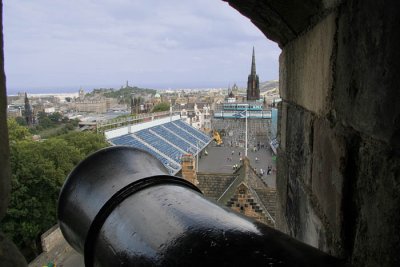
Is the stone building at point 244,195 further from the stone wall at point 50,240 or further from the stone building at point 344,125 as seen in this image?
the stone building at point 344,125

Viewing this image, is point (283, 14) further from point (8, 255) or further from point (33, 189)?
point (33, 189)

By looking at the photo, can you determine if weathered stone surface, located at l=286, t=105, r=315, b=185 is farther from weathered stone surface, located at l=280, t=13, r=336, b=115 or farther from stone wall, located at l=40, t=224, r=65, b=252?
stone wall, located at l=40, t=224, r=65, b=252

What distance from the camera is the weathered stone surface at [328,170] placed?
1.30 m

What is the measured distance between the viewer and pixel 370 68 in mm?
1014

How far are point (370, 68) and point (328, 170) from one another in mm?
520

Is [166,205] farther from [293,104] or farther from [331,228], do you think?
[293,104]

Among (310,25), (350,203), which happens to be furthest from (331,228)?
(310,25)

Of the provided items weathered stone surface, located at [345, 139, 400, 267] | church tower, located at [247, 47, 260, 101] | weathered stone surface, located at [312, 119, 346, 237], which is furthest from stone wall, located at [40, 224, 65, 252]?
church tower, located at [247, 47, 260, 101]

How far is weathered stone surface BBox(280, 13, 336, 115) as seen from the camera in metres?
1.45

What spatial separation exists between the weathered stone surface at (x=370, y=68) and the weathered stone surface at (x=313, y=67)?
5.2 inches

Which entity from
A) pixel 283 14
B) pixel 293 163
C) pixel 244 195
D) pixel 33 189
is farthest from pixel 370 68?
pixel 33 189

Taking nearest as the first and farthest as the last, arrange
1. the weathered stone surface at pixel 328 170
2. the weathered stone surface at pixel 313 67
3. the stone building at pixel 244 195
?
the weathered stone surface at pixel 328 170
the weathered stone surface at pixel 313 67
the stone building at pixel 244 195

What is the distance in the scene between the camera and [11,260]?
0.97 meters

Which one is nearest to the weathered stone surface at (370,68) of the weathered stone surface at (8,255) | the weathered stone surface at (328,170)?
the weathered stone surface at (328,170)
